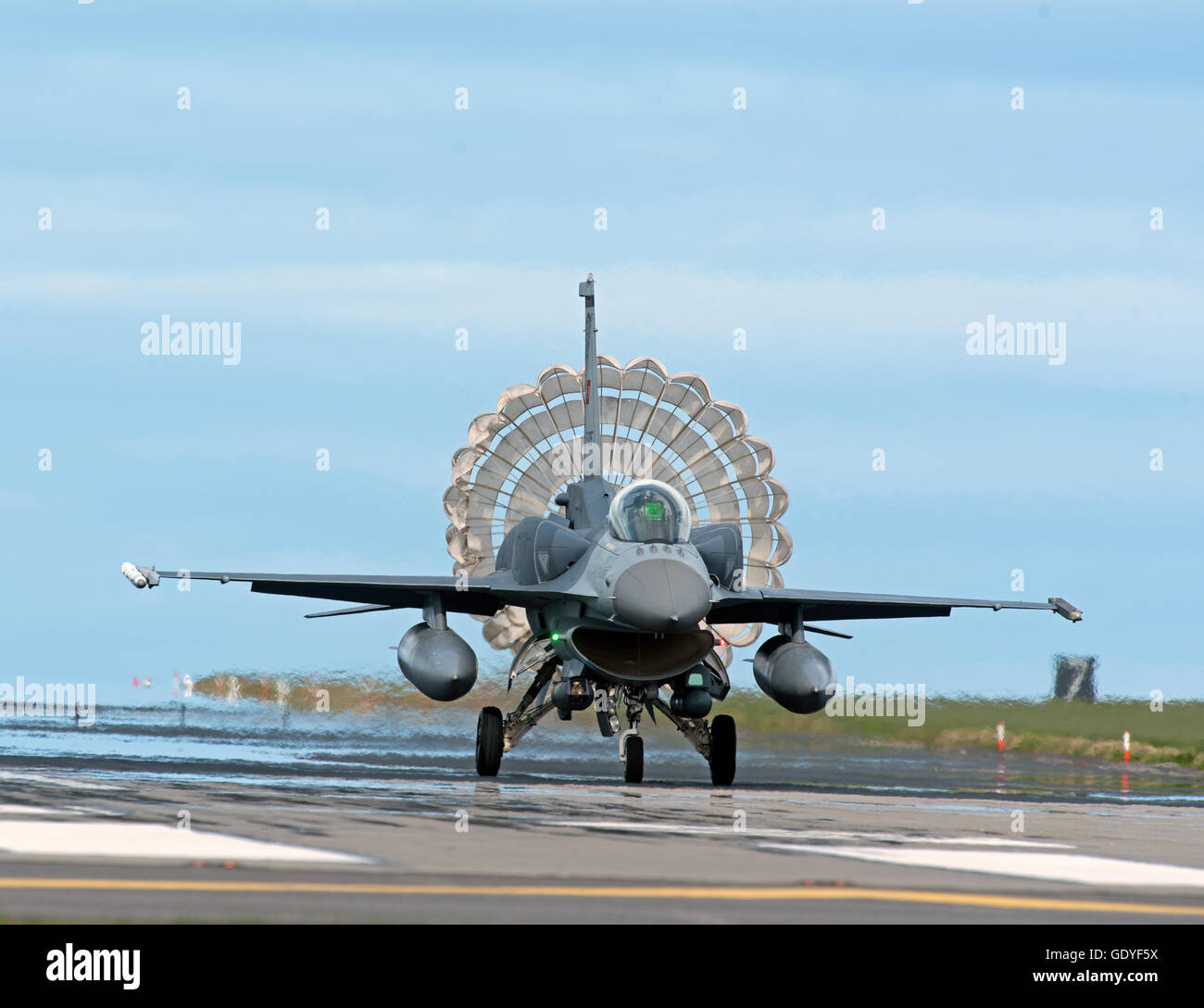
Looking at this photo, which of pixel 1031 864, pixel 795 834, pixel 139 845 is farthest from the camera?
pixel 795 834

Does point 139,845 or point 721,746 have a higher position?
point 139,845

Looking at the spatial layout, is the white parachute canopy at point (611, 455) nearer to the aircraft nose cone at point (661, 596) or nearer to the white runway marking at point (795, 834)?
the aircraft nose cone at point (661, 596)

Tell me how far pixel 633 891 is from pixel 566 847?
2.44 metres

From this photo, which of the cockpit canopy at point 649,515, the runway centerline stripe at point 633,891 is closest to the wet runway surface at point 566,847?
the runway centerline stripe at point 633,891

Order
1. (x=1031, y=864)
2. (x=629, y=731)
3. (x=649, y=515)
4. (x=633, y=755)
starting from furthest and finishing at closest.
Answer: (x=629, y=731), (x=633, y=755), (x=649, y=515), (x=1031, y=864)

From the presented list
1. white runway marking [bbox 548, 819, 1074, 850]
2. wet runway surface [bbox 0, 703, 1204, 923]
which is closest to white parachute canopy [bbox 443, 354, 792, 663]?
wet runway surface [bbox 0, 703, 1204, 923]

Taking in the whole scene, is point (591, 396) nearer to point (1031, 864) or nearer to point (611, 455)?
point (611, 455)

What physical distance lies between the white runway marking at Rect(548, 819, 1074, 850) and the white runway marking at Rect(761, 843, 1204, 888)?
66 centimetres

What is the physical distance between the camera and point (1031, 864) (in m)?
10.5

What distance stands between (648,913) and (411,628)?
53.9ft

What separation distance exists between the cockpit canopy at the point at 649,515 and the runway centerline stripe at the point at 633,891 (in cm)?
1207

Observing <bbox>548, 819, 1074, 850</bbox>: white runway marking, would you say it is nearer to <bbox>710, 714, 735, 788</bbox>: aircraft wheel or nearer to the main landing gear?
the main landing gear

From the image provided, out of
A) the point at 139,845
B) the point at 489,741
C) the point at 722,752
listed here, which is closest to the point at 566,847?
the point at 139,845
